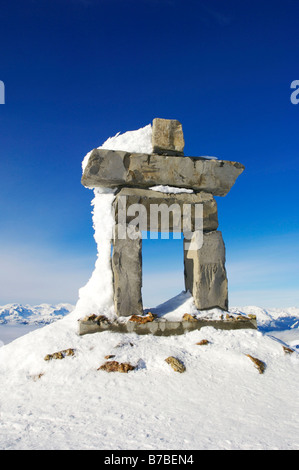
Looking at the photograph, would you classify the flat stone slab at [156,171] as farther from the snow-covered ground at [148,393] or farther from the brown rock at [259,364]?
the brown rock at [259,364]

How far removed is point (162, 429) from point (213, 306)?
3.17 m

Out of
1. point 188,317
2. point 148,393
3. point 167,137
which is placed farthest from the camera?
point 167,137

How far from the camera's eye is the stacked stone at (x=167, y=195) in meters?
5.57

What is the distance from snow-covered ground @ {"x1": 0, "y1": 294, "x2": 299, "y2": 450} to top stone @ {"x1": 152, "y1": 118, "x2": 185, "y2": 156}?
290 centimetres

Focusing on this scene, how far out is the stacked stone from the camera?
5570 millimetres

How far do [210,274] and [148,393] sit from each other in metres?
2.66

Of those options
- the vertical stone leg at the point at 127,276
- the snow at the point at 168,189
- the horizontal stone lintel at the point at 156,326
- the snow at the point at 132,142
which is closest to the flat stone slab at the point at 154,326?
the horizontal stone lintel at the point at 156,326

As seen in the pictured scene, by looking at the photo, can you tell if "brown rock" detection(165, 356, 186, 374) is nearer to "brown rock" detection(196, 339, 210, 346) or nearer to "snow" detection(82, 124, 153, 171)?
"brown rock" detection(196, 339, 210, 346)

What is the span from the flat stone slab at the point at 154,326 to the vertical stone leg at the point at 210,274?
445 mm

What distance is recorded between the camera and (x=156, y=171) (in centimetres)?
594

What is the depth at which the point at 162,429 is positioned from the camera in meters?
2.94

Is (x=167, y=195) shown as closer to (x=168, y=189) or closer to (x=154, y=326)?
(x=168, y=189)

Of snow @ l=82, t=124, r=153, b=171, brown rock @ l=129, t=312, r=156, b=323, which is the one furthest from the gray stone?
brown rock @ l=129, t=312, r=156, b=323

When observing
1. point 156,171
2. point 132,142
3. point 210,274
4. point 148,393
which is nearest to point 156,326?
point 210,274
